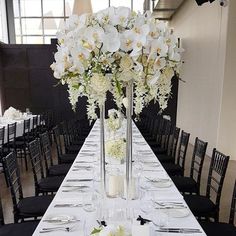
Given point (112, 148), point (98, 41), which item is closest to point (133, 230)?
point (98, 41)

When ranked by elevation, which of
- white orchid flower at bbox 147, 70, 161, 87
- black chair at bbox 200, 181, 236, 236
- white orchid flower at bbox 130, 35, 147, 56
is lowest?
black chair at bbox 200, 181, 236, 236

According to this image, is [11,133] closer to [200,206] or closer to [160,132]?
[160,132]

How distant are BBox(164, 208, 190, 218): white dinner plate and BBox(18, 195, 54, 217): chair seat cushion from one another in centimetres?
113

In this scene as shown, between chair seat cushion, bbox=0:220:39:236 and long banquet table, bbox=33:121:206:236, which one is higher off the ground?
long banquet table, bbox=33:121:206:236

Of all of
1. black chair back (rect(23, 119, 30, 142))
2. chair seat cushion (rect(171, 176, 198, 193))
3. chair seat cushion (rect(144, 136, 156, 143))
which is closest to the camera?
chair seat cushion (rect(171, 176, 198, 193))

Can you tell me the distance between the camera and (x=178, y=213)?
1673 mm

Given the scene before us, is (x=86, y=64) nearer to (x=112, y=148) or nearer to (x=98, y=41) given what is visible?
(x=98, y=41)

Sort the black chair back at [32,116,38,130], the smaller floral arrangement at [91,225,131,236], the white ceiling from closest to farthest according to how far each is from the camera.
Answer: the smaller floral arrangement at [91,225,131,236], the black chair back at [32,116,38,130], the white ceiling

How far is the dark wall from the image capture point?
8.51m

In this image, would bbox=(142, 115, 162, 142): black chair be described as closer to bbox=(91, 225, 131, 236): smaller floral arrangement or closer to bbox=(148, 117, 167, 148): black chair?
bbox=(148, 117, 167, 148): black chair

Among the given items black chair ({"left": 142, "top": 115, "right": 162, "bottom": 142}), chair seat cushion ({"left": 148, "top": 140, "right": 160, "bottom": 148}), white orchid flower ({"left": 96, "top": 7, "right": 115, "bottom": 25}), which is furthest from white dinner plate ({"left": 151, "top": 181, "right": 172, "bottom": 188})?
black chair ({"left": 142, "top": 115, "right": 162, "bottom": 142})

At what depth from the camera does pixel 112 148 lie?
8.48 feet

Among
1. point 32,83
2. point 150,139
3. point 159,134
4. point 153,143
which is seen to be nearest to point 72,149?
point 153,143

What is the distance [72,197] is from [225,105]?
167 inches
